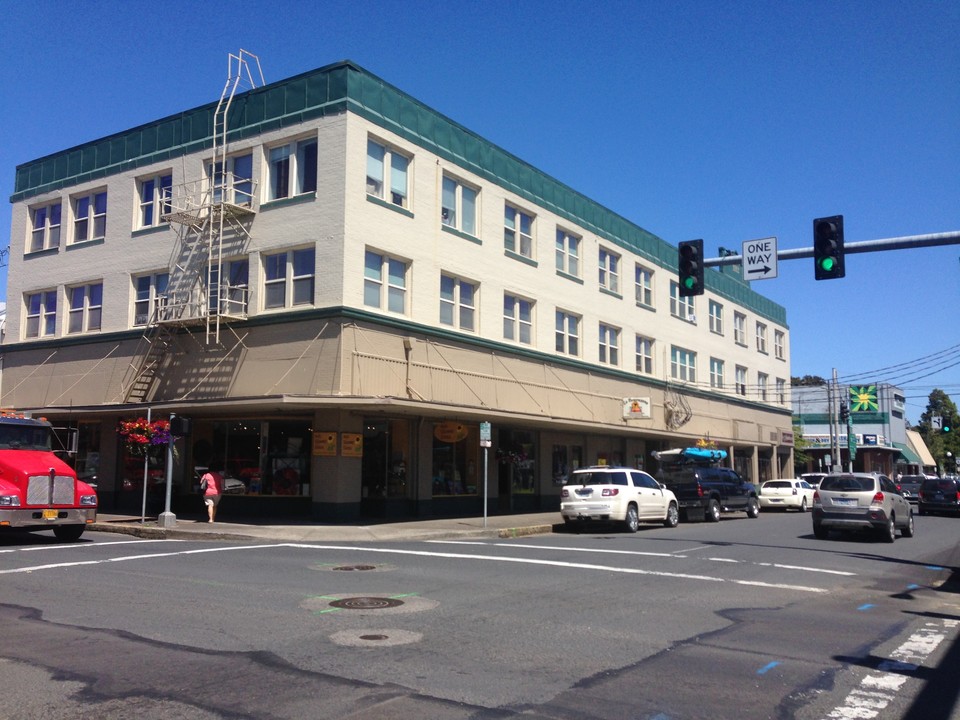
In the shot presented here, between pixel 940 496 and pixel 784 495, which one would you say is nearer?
pixel 940 496

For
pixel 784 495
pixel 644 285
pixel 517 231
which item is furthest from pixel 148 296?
pixel 784 495

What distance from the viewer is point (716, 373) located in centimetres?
4656

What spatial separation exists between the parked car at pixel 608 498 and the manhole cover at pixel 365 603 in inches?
485

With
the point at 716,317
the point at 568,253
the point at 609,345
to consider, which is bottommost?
the point at 609,345

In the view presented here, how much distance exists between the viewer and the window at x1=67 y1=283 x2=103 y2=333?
29.0m

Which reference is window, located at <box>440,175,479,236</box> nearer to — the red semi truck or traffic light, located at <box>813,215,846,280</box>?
the red semi truck

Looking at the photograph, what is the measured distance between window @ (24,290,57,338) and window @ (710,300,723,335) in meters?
31.7

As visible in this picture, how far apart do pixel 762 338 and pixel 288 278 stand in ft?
122

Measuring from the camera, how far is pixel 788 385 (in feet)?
186

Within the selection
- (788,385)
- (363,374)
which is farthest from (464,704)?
(788,385)

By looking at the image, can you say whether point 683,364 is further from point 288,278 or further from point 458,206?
point 288,278

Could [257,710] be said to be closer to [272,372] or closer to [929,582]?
[929,582]

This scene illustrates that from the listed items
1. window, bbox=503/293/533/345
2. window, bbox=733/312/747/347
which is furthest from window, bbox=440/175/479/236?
window, bbox=733/312/747/347

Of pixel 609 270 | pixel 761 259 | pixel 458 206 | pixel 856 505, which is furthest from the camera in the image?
pixel 609 270
